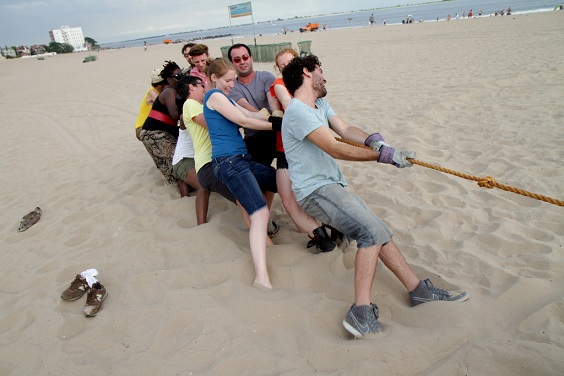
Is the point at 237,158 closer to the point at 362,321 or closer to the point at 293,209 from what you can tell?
the point at 293,209

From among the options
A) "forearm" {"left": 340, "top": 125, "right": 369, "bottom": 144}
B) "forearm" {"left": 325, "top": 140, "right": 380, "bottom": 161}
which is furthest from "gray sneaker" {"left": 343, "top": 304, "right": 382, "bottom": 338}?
"forearm" {"left": 340, "top": 125, "right": 369, "bottom": 144}

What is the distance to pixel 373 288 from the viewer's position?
8.38 feet

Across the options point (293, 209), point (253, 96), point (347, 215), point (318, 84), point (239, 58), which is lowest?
point (293, 209)

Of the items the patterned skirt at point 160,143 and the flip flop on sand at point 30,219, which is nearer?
the flip flop on sand at point 30,219

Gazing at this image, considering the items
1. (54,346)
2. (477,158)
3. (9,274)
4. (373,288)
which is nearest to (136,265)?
(54,346)

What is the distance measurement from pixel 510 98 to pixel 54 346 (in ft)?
23.5

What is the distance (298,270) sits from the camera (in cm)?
276

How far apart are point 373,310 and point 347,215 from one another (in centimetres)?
60

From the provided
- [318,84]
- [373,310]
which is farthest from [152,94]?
[373,310]

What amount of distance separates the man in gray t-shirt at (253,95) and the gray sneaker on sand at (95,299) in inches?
71.2

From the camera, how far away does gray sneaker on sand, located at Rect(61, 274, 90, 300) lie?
2.74 meters

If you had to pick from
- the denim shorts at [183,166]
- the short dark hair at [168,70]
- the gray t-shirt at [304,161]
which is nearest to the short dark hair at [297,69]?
the gray t-shirt at [304,161]

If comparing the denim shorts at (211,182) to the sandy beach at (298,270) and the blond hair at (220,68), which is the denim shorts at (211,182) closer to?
the sandy beach at (298,270)

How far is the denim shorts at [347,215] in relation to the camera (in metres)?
2.29
